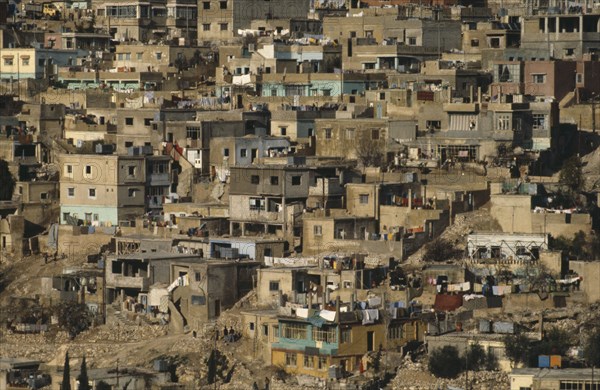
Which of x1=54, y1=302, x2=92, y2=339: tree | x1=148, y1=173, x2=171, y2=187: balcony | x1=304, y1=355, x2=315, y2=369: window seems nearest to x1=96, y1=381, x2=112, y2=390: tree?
x1=304, y1=355, x2=315, y2=369: window

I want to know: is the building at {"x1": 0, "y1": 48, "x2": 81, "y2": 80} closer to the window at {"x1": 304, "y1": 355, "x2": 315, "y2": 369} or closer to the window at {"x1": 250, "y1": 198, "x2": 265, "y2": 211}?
the window at {"x1": 250, "y1": 198, "x2": 265, "y2": 211}

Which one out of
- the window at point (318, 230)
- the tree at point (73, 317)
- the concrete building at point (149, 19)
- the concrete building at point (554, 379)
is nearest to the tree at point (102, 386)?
the tree at point (73, 317)

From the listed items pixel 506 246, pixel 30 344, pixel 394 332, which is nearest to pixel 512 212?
pixel 506 246

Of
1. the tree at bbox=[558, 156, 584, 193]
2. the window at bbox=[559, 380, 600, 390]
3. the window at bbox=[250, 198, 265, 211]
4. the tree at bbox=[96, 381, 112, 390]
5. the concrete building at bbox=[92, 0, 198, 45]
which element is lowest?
the tree at bbox=[96, 381, 112, 390]

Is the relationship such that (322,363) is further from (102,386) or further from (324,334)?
(102,386)

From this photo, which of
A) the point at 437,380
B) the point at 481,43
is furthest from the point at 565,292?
the point at 481,43

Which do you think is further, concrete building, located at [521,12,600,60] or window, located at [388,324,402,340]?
concrete building, located at [521,12,600,60]

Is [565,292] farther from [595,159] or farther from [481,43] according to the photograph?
[481,43]
